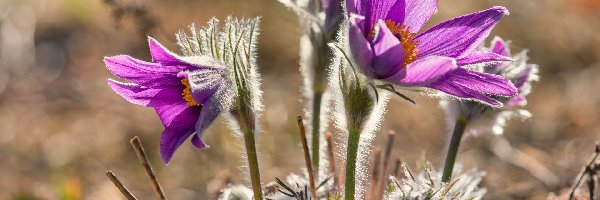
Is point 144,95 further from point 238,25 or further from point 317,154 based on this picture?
point 317,154

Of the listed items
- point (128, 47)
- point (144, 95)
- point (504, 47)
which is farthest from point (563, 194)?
point (128, 47)

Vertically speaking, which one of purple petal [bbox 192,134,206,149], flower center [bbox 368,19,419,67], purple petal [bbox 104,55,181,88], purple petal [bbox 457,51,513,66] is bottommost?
purple petal [bbox 457,51,513,66]

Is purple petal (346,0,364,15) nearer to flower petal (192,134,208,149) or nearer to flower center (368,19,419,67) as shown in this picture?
flower center (368,19,419,67)

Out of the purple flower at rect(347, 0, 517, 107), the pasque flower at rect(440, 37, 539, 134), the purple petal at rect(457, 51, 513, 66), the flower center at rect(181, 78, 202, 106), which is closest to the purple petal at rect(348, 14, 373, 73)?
the purple flower at rect(347, 0, 517, 107)

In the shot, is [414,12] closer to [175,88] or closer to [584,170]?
[175,88]

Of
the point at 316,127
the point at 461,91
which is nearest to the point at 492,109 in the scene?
the point at 316,127

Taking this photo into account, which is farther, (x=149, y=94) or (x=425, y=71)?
(x=149, y=94)

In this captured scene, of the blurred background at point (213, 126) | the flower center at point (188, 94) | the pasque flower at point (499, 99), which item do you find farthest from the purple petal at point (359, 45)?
the blurred background at point (213, 126)
